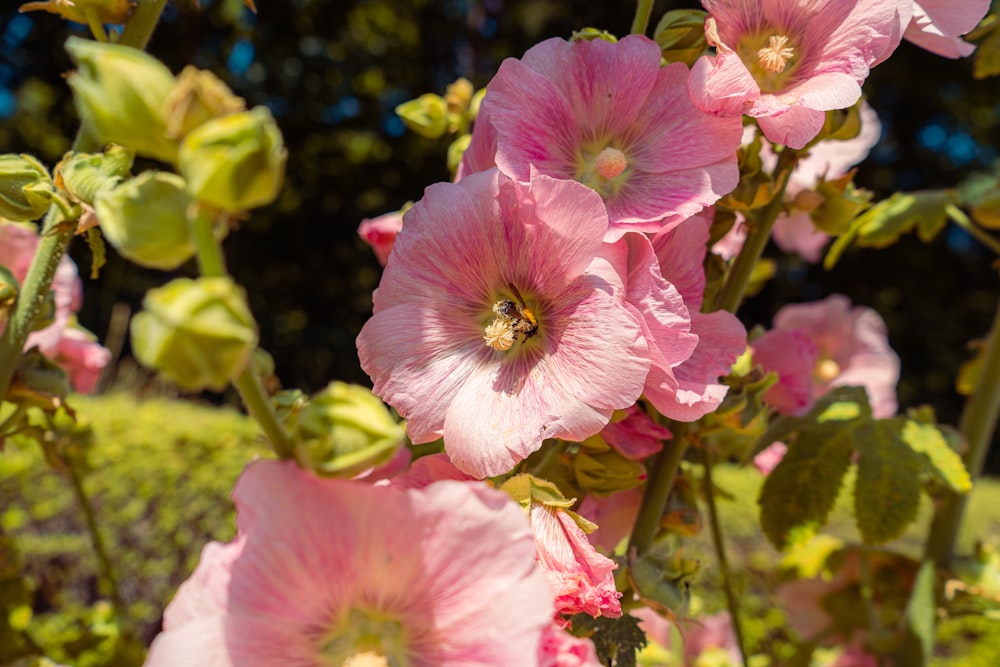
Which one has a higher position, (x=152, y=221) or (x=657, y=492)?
(x=152, y=221)

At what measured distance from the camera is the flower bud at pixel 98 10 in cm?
47

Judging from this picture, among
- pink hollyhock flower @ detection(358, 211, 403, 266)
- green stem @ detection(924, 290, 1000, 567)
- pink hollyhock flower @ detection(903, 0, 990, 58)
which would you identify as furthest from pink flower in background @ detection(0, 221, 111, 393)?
green stem @ detection(924, 290, 1000, 567)

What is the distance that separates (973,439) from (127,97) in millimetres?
829

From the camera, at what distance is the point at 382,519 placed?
13.8 inches

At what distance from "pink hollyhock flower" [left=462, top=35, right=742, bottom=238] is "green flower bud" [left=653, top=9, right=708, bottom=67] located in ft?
0.11

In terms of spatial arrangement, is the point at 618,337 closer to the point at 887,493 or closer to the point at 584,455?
the point at 584,455

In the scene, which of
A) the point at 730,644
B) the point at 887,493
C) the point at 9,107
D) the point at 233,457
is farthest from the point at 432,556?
the point at 9,107

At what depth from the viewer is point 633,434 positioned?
1.65ft

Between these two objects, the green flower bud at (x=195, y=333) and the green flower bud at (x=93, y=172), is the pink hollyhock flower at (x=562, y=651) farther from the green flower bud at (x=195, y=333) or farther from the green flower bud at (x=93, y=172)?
the green flower bud at (x=93, y=172)

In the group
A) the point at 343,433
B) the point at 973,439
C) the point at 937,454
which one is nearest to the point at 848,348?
the point at 973,439

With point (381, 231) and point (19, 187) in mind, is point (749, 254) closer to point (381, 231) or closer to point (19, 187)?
point (381, 231)

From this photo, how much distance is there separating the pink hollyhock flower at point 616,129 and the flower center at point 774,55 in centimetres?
6

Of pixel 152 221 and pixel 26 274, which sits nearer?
pixel 152 221

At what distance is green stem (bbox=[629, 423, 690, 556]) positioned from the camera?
555 mm
